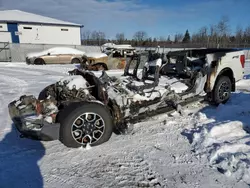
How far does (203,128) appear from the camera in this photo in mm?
4359

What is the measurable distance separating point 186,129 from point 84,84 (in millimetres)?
2238

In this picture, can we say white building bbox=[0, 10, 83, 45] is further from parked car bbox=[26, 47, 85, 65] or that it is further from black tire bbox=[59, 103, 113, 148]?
black tire bbox=[59, 103, 113, 148]

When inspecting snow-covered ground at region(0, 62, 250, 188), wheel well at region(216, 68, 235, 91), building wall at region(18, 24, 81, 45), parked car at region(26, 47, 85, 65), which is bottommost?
snow-covered ground at region(0, 62, 250, 188)

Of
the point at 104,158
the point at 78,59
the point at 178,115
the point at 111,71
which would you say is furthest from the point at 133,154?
the point at 78,59

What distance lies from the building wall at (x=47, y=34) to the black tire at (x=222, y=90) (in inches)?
1124

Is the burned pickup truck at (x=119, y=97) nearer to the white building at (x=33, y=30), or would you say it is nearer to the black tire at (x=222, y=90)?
the black tire at (x=222, y=90)

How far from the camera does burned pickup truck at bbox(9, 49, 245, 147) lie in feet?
12.3

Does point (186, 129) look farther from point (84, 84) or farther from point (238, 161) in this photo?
point (84, 84)

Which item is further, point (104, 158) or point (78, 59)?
point (78, 59)

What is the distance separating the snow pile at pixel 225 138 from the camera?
3154 millimetres

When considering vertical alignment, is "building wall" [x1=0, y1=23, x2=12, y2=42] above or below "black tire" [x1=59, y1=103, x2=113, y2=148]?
above

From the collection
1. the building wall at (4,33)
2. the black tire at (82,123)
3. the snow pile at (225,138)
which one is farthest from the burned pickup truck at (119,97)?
the building wall at (4,33)

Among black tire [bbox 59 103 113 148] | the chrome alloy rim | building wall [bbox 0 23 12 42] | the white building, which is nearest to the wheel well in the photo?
black tire [bbox 59 103 113 148]

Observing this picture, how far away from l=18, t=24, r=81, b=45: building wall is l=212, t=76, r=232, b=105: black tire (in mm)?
28544
